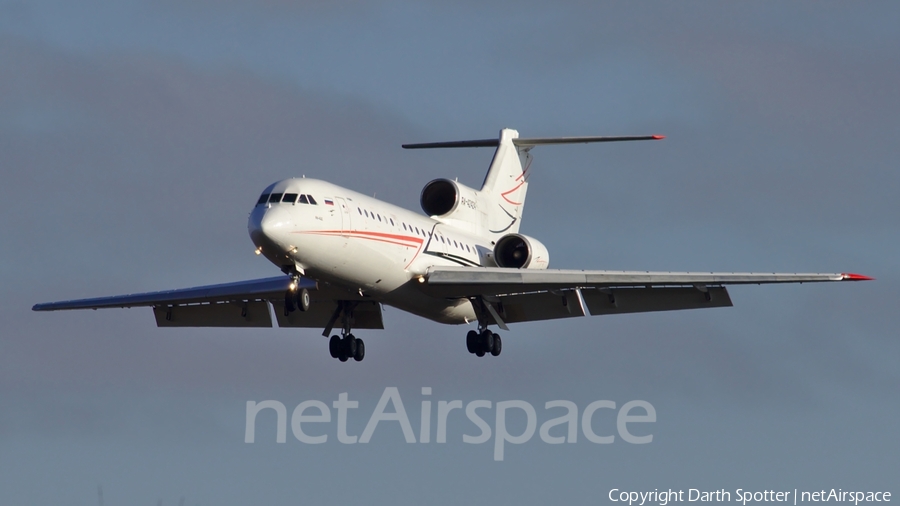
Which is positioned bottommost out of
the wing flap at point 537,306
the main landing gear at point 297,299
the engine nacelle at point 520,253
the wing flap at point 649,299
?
the main landing gear at point 297,299

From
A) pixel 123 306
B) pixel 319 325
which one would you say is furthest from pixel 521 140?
pixel 123 306

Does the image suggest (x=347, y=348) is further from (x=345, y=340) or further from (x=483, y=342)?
(x=483, y=342)

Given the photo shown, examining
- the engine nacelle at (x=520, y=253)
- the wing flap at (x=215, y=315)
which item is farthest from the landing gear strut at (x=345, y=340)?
the engine nacelle at (x=520, y=253)

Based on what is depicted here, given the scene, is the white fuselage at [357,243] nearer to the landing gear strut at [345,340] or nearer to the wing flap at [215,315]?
the landing gear strut at [345,340]

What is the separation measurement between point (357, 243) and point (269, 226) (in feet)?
7.41

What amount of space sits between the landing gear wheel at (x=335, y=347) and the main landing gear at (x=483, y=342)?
294 cm

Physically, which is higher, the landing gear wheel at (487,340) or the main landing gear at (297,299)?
the landing gear wheel at (487,340)

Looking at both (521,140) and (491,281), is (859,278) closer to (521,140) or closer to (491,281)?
(491,281)

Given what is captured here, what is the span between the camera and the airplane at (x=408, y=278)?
1163 inches

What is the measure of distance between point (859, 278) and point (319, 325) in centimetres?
1294

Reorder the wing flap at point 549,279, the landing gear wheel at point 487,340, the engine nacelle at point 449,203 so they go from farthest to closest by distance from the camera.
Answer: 1. the engine nacelle at point 449,203
2. the landing gear wheel at point 487,340
3. the wing flap at point 549,279

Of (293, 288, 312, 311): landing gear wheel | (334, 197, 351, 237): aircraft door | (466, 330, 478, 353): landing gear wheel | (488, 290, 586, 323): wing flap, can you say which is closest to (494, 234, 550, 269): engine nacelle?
(488, 290, 586, 323): wing flap

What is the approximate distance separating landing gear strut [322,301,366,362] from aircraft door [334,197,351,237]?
15.4ft

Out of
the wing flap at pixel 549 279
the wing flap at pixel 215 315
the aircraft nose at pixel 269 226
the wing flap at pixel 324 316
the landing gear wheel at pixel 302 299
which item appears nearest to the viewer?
the aircraft nose at pixel 269 226
